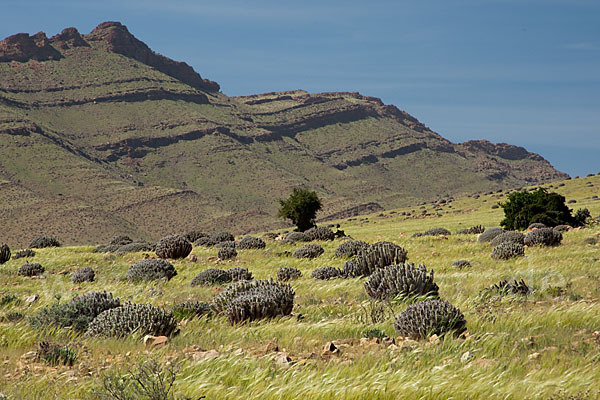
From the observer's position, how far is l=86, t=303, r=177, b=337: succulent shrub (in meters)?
7.56

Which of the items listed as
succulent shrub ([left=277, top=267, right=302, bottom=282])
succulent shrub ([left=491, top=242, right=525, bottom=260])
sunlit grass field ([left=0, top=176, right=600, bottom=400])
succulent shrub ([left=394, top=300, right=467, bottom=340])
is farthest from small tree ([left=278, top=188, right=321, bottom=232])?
succulent shrub ([left=394, top=300, right=467, bottom=340])

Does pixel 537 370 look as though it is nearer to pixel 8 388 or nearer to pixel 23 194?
pixel 8 388

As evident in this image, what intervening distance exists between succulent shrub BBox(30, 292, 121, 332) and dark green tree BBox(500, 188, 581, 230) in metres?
26.5

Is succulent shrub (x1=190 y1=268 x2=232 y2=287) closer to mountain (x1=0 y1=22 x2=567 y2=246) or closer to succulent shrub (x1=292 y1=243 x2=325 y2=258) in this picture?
succulent shrub (x1=292 y1=243 x2=325 y2=258)

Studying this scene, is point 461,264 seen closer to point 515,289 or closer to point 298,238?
point 515,289

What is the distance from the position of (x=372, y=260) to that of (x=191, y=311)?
677 centimetres

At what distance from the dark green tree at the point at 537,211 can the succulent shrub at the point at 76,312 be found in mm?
26540

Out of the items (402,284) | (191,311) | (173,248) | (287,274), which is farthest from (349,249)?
(191,311)

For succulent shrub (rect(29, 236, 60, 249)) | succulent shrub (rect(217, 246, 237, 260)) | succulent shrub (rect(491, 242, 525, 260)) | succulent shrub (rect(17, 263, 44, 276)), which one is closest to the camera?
succulent shrub (rect(491, 242, 525, 260))

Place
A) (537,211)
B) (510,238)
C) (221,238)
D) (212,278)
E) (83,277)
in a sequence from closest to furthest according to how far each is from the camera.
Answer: (212,278), (510,238), (83,277), (537,211), (221,238)

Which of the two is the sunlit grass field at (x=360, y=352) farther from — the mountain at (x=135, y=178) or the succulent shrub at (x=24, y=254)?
the mountain at (x=135, y=178)

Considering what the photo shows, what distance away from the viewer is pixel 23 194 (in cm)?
11481

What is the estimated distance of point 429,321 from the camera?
22.5ft

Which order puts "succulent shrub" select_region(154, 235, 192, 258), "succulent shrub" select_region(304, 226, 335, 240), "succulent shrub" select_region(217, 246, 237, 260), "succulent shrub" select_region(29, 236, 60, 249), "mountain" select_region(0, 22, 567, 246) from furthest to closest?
"mountain" select_region(0, 22, 567, 246) < "succulent shrub" select_region(29, 236, 60, 249) < "succulent shrub" select_region(304, 226, 335, 240) < "succulent shrub" select_region(154, 235, 192, 258) < "succulent shrub" select_region(217, 246, 237, 260)
